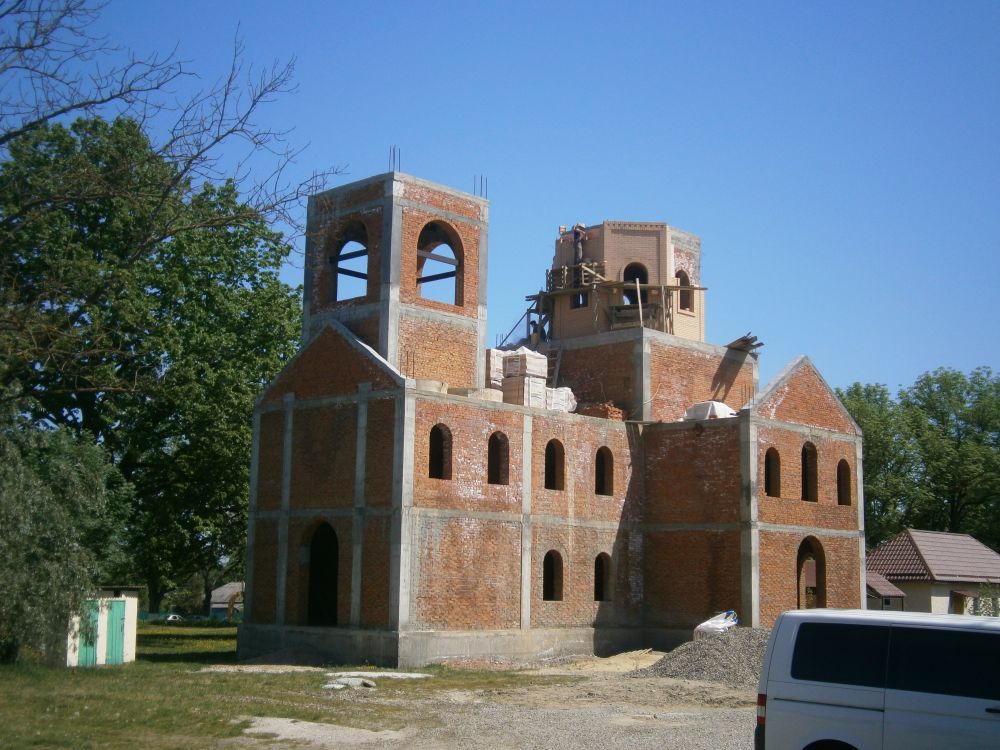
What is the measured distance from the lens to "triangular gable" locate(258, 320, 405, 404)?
27156 millimetres

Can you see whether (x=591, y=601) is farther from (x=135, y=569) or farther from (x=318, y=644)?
(x=135, y=569)

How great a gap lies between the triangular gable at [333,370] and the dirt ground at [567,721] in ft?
27.9

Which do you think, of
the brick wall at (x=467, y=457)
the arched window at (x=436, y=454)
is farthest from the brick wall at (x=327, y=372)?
the arched window at (x=436, y=454)

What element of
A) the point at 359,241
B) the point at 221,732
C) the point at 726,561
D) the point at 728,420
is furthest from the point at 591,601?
the point at 221,732

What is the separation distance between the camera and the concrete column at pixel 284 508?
2858 centimetres

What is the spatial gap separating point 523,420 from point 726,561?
6.48 m

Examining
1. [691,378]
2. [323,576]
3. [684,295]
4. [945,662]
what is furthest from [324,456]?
[945,662]

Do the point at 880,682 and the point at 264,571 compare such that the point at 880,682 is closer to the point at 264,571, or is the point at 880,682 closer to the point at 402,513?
the point at 402,513

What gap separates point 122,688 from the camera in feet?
61.7

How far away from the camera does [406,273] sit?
95.0ft

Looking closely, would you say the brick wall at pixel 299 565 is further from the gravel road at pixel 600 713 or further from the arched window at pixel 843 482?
the arched window at pixel 843 482

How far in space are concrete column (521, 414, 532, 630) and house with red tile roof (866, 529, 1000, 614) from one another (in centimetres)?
1815

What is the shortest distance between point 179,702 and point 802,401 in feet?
65.8

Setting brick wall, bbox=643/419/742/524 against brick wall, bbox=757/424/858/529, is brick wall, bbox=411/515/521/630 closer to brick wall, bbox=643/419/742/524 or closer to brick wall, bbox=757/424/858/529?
brick wall, bbox=643/419/742/524
